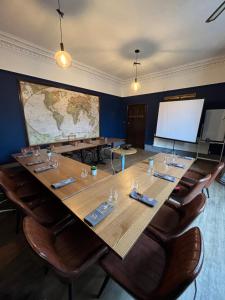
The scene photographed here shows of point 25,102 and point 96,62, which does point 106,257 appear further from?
point 96,62

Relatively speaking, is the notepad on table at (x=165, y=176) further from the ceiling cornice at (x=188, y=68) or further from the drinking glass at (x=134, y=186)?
the ceiling cornice at (x=188, y=68)

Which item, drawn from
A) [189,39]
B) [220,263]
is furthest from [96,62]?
[220,263]

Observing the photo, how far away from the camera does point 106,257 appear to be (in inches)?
39.0

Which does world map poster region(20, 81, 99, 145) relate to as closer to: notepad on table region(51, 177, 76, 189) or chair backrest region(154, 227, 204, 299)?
notepad on table region(51, 177, 76, 189)

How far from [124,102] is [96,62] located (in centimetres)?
255

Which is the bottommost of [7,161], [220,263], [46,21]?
[220,263]

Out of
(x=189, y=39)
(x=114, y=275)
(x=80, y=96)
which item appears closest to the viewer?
(x=114, y=275)

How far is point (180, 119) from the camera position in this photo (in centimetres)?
454

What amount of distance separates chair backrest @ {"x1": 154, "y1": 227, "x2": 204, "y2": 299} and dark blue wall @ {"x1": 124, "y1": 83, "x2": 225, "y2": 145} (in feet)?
14.6

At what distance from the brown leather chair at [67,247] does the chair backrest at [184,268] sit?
0.46 metres

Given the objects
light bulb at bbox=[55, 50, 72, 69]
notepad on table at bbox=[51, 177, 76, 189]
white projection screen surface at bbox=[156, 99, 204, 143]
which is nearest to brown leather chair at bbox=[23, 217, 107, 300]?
notepad on table at bbox=[51, 177, 76, 189]

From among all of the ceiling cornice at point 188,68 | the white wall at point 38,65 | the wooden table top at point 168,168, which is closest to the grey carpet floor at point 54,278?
the wooden table top at point 168,168

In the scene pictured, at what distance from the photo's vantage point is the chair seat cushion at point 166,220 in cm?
127

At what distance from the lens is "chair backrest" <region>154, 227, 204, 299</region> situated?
1.91 feet
